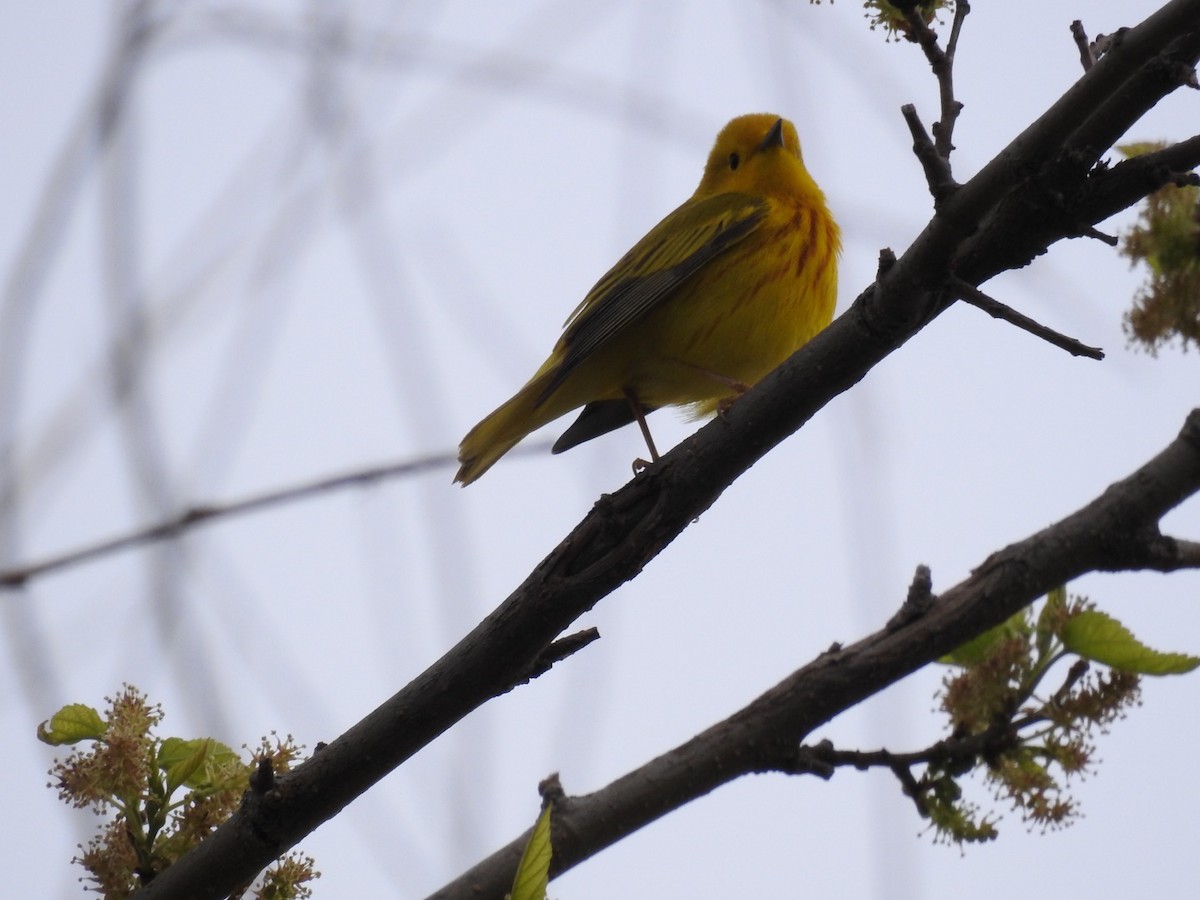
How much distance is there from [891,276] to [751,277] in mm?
2465

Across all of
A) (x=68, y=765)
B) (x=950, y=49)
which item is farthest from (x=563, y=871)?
(x=950, y=49)

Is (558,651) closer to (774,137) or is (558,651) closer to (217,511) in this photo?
(217,511)

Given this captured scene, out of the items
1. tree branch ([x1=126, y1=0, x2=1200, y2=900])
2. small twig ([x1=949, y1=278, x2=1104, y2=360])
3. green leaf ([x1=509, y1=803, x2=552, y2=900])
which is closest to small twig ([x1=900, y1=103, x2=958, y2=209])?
tree branch ([x1=126, y1=0, x2=1200, y2=900])

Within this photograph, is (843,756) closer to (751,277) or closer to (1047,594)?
(1047,594)

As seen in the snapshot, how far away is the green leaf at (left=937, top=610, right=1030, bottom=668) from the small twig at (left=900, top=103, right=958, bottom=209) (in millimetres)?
1113

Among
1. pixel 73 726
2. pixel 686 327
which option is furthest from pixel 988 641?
pixel 686 327

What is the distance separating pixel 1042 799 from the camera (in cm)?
290

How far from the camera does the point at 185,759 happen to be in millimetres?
2416

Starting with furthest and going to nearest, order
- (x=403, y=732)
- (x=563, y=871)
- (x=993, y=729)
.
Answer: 1. (x=993, y=729)
2. (x=563, y=871)
3. (x=403, y=732)

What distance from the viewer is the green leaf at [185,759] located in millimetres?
2404

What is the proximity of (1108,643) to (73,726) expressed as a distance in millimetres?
2250

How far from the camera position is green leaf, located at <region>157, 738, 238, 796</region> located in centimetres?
240

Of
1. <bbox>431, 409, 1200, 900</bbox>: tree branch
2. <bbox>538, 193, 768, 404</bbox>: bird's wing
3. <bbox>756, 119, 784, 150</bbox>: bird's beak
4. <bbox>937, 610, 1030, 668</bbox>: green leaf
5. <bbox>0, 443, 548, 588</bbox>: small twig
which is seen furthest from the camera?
<bbox>756, 119, 784, 150</bbox>: bird's beak

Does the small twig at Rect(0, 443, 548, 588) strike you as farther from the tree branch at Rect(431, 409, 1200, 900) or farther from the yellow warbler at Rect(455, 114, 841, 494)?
the yellow warbler at Rect(455, 114, 841, 494)
